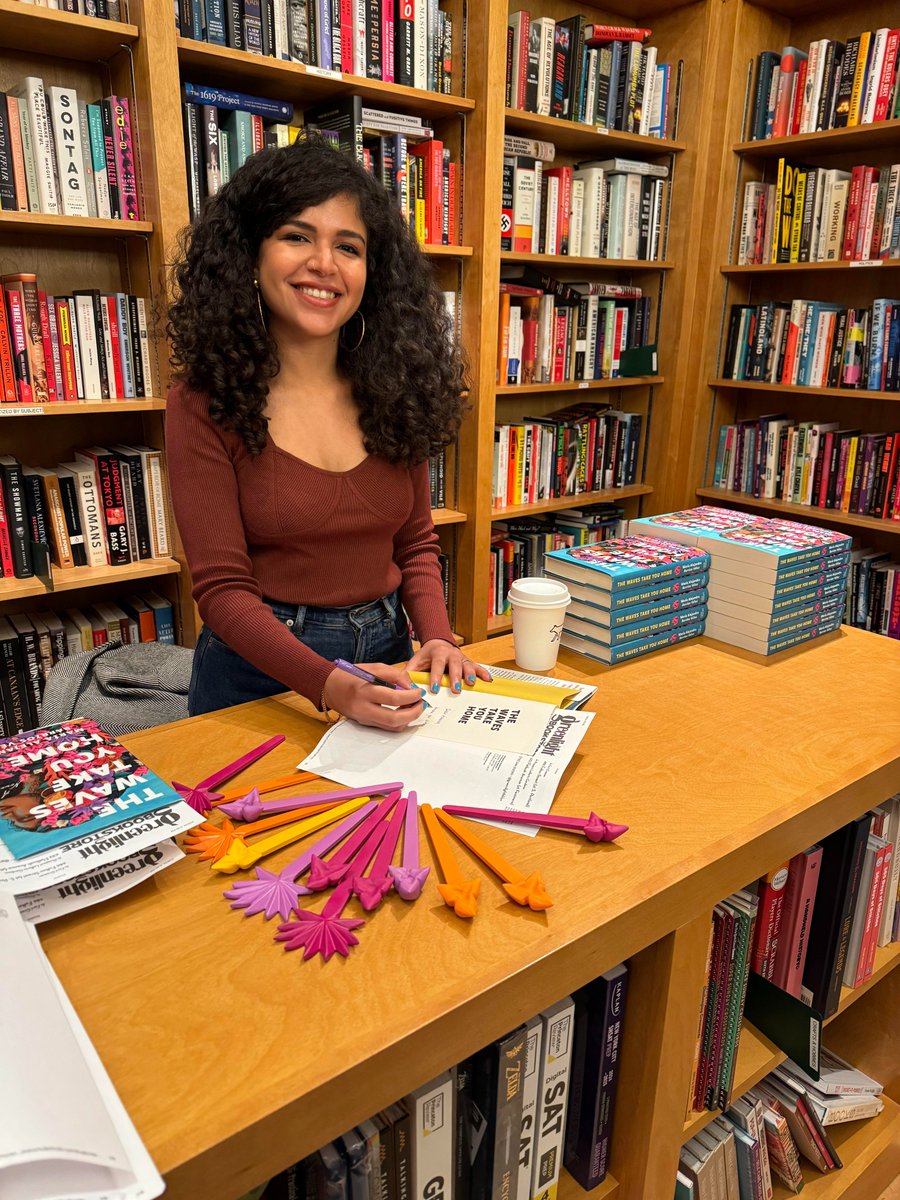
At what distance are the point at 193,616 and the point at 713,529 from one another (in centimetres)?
135

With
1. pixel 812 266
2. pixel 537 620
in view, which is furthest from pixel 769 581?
pixel 812 266

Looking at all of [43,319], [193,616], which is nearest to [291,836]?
[193,616]

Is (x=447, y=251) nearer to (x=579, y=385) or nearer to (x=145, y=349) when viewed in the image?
(x=579, y=385)

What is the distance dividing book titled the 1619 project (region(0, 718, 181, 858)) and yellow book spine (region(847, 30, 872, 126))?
2916mm

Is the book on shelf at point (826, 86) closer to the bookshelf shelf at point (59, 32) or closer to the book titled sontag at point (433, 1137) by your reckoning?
the bookshelf shelf at point (59, 32)

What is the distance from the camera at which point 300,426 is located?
1.39 meters

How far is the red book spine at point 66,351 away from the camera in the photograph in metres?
2.05

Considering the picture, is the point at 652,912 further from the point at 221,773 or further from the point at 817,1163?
the point at 817,1163

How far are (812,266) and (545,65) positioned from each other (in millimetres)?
1055

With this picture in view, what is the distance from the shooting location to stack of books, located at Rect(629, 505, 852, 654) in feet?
4.68

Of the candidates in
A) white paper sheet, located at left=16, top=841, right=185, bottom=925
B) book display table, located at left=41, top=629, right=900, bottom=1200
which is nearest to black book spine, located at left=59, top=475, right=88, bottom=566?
book display table, located at left=41, top=629, right=900, bottom=1200

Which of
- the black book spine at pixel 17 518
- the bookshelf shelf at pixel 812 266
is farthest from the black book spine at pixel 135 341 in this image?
the bookshelf shelf at pixel 812 266

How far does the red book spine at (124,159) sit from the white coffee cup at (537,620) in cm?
145

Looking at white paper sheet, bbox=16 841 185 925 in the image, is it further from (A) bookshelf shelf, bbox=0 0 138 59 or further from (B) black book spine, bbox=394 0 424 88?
(B) black book spine, bbox=394 0 424 88
